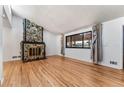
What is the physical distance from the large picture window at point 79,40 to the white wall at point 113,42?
1.30m

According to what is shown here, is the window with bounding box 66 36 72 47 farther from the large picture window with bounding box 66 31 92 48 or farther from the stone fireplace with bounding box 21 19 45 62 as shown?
the stone fireplace with bounding box 21 19 45 62

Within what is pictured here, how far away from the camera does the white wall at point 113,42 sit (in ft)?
14.4

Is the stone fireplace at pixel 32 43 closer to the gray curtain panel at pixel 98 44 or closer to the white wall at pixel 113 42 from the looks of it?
the gray curtain panel at pixel 98 44

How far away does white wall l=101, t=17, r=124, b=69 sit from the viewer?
173 inches

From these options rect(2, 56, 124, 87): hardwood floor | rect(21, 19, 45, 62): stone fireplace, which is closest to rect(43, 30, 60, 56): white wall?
rect(21, 19, 45, 62): stone fireplace

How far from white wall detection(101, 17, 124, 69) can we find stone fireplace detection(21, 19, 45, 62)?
13.1ft

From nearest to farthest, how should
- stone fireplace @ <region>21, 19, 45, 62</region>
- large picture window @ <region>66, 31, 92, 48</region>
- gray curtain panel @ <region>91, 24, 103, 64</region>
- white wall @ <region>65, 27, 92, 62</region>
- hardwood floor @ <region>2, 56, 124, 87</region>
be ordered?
hardwood floor @ <region>2, 56, 124, 87</region>
gray curtain panel @ <region>91, 24, 103, 64</region>
white wall @ <region>65, 27, 92, 62</region>
large picture window @ <region>66, 31, 92, 48</region>
stone fireplace @ <region>21, 19, 45, 62</region>

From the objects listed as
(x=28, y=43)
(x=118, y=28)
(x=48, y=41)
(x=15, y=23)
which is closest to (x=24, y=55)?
(x=28, y=43)

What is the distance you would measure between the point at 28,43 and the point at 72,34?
2.93 metres

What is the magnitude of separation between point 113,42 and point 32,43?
453cm

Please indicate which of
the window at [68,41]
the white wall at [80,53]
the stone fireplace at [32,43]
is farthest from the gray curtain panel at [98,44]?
the stone fireplace at [32,43]

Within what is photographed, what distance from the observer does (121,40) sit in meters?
4.39

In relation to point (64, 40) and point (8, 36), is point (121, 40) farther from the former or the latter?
point (8, 36)

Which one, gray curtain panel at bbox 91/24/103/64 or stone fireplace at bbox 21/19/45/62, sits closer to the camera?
gray curtain panel at bbox 91/24/103/64
